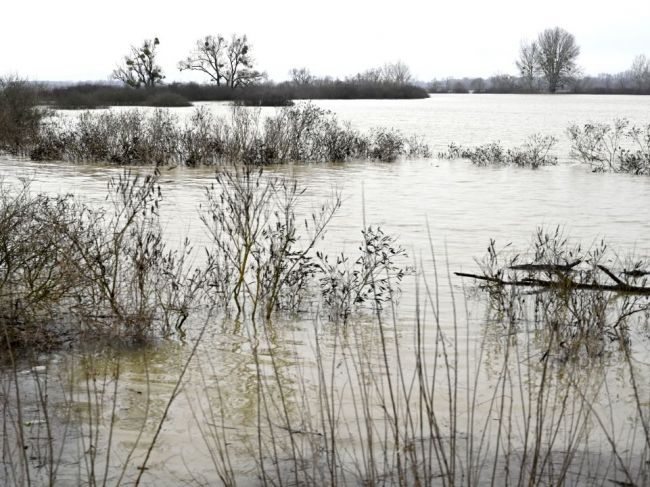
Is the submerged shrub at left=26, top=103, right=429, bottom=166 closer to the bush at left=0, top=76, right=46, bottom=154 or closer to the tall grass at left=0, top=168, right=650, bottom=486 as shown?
the bush at left=0, top=76, right=46, bottom=154

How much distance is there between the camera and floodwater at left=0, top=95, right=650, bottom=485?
5062 mm

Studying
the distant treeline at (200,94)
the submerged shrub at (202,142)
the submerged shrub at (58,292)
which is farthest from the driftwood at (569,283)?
the distant treeline at (200,94)

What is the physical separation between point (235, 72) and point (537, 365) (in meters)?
66.4

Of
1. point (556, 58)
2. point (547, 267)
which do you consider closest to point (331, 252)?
point (547, 267)

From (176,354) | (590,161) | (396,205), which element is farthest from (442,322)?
(590,161)

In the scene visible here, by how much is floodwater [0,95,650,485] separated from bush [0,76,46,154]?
3.00 meters

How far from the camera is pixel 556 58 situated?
10625 centimetres

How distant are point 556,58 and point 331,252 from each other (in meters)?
102

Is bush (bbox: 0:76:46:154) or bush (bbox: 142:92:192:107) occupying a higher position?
bush (bbox: 142:92:192:107)

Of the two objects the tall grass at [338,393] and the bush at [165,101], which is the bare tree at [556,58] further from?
the tall grass at [338,393]

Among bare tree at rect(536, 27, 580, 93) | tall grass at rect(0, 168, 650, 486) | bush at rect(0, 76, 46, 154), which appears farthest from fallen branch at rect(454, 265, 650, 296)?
bare tree at rect(536, 27, 580, 93)

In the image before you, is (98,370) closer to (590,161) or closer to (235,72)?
(590,161)

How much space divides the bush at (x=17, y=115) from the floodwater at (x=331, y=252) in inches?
118

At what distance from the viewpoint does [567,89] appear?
351 feet
